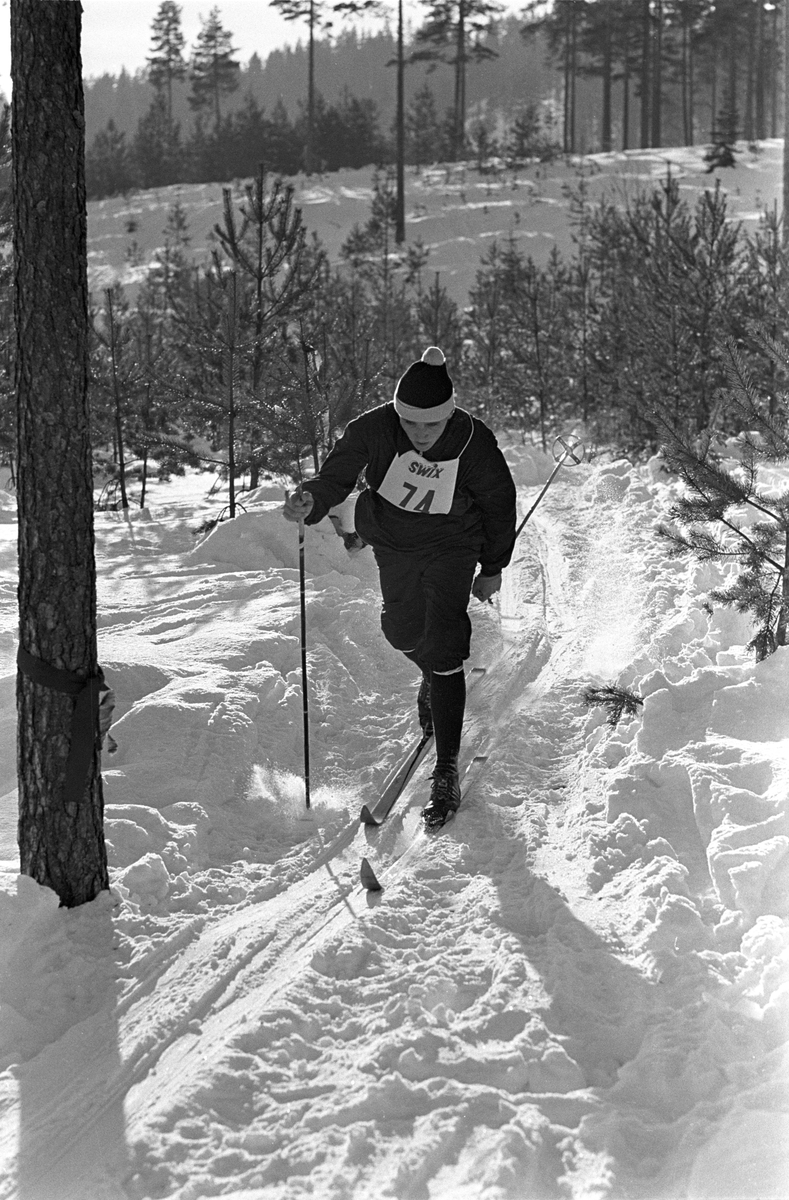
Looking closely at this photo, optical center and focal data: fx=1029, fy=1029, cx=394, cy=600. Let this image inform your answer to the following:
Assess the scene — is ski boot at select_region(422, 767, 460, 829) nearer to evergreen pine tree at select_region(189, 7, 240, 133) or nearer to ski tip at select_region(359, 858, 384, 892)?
ski tip at select_region(359, 858, 384, 892)

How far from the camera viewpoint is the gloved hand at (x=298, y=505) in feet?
15.1

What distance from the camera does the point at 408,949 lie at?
11.5 feet

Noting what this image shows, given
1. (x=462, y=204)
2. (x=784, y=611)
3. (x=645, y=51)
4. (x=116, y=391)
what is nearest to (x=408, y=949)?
(x=784, y=611)

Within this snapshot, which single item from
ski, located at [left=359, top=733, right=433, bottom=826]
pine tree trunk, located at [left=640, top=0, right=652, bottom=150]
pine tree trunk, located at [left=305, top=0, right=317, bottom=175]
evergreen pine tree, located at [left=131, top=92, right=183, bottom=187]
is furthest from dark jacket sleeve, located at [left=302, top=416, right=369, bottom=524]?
evergreen pine tree, located at [left=131, top=92, right=183, bottom=187]

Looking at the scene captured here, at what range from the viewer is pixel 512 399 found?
1912cm

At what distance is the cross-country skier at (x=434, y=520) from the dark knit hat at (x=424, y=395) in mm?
65

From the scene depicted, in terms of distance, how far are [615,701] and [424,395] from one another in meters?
1.83

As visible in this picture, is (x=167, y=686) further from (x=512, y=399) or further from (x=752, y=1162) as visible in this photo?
(x=512, y=399)

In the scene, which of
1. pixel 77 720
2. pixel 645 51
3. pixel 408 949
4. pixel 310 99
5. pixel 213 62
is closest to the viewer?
pixel 408 949

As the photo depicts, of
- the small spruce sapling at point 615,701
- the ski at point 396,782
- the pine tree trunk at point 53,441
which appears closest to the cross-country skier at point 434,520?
the ski at point 396,782

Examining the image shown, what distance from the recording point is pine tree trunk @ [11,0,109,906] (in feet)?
11.0

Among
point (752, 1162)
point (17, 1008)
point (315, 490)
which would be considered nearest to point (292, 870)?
point (17, 1008)

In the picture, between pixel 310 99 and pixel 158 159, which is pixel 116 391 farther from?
pixel 158 159

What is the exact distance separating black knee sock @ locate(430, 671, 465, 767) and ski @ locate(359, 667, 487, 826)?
236 millimetres
